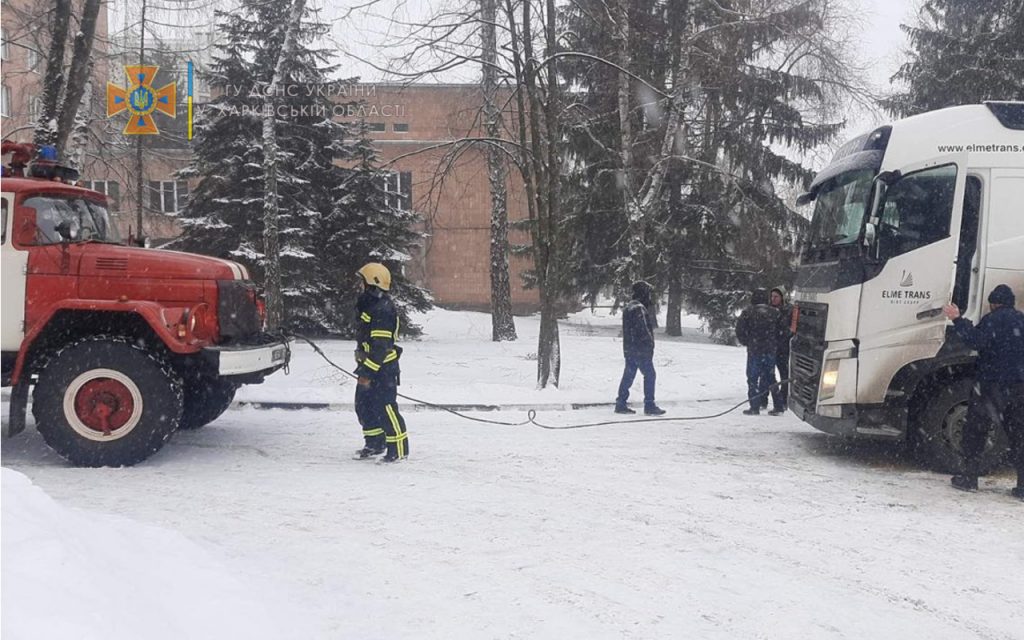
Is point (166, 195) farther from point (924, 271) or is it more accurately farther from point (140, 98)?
point (924, 271)

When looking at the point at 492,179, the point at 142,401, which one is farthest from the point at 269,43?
the point at 142,401

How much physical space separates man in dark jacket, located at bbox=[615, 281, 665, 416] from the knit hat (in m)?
5.22

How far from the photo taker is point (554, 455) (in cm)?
938

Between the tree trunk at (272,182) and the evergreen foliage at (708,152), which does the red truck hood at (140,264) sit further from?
the evergreen foliage at (708,152)

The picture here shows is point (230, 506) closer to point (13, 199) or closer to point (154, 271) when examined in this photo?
point (154, 271)

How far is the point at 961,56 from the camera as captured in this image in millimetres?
27875

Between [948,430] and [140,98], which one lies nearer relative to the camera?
[948,430]

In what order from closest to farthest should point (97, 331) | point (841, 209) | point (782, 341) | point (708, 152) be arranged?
point (97, 331) → point (841, 209) → point (782, 341) → point (708, 152)

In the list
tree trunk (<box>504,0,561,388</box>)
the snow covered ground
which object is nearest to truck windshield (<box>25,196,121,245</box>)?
the snow covered ground

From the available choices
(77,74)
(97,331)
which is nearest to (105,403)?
(97,331)

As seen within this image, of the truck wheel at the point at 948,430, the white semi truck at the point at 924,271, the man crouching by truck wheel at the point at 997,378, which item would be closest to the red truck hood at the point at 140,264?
the white semi truck at the point at 924,271

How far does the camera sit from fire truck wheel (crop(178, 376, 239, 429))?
973cm

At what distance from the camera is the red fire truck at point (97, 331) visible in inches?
323

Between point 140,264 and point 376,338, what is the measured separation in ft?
7.99
